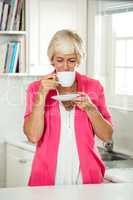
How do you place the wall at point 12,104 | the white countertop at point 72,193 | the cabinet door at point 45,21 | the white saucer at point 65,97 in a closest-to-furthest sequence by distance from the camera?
the white countertop at point 72,193 < the white saucer at point 65,97 < the cabinet door at point 45,21 < the wall at point 12,104

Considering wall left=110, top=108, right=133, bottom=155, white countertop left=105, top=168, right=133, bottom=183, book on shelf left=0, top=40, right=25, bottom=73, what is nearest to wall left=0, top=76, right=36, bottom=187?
book on shelf left=0, top=40, right=25, bottom=73

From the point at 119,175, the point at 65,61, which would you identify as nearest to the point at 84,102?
the point at 65,61

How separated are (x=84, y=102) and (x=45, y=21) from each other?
1.47m

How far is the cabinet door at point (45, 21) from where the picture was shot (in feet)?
9.86

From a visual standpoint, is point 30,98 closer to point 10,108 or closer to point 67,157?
point 67,157

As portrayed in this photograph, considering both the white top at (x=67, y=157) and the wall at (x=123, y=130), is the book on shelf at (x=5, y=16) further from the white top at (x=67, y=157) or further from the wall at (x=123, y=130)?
the white top at (x=67, y=157)

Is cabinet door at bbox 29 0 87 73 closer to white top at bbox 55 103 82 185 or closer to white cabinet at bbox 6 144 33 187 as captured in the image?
white cabinet at bbox 6 144 33 187

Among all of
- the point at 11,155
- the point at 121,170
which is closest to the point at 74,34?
the point at 121,170

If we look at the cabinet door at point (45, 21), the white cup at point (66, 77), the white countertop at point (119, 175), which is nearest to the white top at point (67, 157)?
the white cup at point (66, 77)

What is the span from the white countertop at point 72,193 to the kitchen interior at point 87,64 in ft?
4.21

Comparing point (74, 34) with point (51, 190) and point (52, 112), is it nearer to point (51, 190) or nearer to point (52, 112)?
point (52, 112)

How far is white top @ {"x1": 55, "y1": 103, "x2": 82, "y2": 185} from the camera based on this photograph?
5.46 feet

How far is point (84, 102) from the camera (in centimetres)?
165

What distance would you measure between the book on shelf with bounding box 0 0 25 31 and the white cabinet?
75cm
